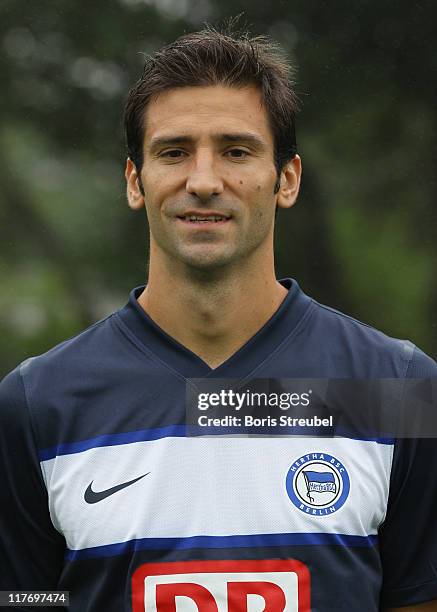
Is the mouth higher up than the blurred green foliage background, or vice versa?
the blurred green foliage background

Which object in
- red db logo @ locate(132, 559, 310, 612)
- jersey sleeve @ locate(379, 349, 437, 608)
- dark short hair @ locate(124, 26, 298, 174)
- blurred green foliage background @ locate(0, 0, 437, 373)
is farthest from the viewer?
blurred green foliage background @ locate(0, 0, 437, 373)

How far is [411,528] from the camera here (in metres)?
1.72

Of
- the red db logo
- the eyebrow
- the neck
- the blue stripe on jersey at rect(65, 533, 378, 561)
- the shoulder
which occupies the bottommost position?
the red db logo

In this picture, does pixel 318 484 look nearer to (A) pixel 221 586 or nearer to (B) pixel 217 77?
(A) pixel 221 586

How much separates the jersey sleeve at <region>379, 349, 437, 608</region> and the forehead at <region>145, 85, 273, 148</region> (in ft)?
1.65

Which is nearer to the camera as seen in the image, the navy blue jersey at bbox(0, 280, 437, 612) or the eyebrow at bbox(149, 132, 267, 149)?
the navy blue jersey at bbox(0, 280, 437, 612)

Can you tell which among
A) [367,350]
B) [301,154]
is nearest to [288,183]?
[367,350]

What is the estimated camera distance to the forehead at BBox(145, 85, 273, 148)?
5.68ft

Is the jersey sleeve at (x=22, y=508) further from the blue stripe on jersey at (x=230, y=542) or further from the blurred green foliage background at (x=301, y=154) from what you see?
the blurred green foliage background at (x=301, y=154)

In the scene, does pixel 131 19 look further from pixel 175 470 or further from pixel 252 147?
pixel 175 470

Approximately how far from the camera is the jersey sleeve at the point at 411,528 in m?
1.70

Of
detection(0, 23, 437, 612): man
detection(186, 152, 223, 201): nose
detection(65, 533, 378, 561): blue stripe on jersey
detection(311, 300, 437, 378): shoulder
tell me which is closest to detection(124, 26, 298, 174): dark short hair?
detection(0, 23, 437, 612): man

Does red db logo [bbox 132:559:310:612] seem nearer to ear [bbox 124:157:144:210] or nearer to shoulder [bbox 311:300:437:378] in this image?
shoulder [bbox 311:300:437:378]

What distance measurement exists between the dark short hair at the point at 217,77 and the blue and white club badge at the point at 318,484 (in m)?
0.52
